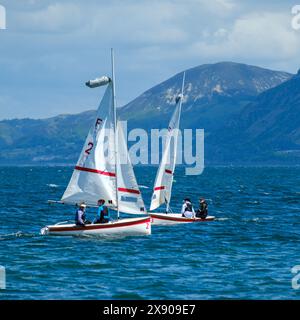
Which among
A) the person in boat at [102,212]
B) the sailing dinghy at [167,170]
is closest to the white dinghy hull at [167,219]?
the sailing dinghy at [167,170]

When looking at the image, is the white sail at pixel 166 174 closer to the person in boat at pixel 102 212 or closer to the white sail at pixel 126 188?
the white sail at pixel 126 188

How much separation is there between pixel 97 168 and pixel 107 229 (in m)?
4.20

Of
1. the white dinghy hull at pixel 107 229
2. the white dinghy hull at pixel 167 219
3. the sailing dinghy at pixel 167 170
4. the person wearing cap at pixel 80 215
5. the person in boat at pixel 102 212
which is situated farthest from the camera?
the sailing dinghy at pixel 167 170

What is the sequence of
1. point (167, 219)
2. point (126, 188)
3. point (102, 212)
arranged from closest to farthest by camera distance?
point (102, 212) → point (126, 188) → point (167, 219)

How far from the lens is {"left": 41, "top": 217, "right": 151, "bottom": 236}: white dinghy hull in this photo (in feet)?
164

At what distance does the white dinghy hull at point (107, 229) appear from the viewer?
50.0 meters

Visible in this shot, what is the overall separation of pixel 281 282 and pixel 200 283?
3905 millimetres

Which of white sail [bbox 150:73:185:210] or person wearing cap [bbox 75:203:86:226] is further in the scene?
white sail [bbox 150:73:185:210]

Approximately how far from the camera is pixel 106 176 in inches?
2012

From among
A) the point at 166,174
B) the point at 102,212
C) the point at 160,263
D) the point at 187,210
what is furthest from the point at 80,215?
the point at 166,174

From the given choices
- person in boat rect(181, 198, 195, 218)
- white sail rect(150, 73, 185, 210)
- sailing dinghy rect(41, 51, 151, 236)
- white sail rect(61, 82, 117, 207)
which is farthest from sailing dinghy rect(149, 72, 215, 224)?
white sail rect(61, 82, 117, 207)

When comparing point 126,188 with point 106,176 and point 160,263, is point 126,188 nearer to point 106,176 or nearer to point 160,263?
point 106,176

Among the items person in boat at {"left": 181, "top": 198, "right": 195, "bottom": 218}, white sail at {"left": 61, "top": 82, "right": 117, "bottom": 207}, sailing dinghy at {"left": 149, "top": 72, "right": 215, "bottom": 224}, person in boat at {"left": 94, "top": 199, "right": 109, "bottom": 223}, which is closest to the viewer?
person in boat at {"left": 94, "top": 199, "right": 109, "bottom": 223}

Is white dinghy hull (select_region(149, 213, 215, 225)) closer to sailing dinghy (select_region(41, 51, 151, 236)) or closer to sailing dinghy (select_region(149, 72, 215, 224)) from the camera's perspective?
sailing dinghy (select_region(149, 72, 215, 224))
